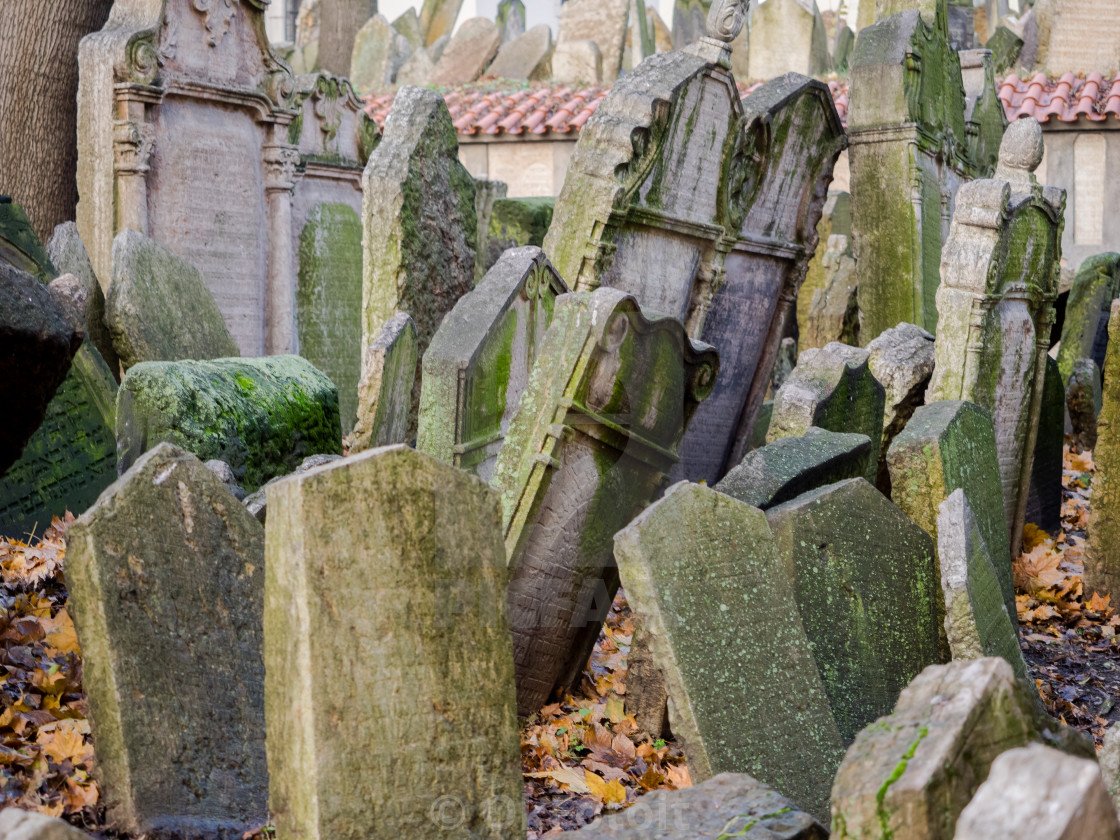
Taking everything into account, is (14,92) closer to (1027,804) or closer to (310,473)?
(310,473)

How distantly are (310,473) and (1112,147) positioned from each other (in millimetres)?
16749

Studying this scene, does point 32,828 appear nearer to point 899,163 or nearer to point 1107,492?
point 1107,492

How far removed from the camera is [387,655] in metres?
3.01

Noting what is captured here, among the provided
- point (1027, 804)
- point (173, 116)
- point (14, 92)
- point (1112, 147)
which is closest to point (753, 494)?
point (1027, 804)

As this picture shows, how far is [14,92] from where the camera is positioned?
30.7ft

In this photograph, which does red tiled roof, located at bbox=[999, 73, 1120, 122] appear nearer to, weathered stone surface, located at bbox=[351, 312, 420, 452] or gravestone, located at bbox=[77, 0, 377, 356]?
gravestone, located at bbox=[77, 0, 377, 356]

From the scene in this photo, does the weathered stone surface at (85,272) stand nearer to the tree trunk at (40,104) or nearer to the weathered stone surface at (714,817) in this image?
the tree trunk at (40,104)

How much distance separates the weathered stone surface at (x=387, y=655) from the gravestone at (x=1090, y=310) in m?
9.34

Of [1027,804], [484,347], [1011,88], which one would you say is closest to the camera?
[1027,804]

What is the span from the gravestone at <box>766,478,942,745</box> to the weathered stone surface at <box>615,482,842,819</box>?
347mm

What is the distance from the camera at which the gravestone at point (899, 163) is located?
10.3 meters

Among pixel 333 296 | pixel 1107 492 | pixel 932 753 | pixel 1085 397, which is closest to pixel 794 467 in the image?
pixel 932 753

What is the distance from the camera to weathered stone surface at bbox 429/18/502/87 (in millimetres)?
24641

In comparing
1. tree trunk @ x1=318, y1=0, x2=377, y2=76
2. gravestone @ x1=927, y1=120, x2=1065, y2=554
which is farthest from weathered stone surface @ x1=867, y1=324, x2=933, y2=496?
tree trunk @ x1=318, y1=0, x2=377, y2=76
